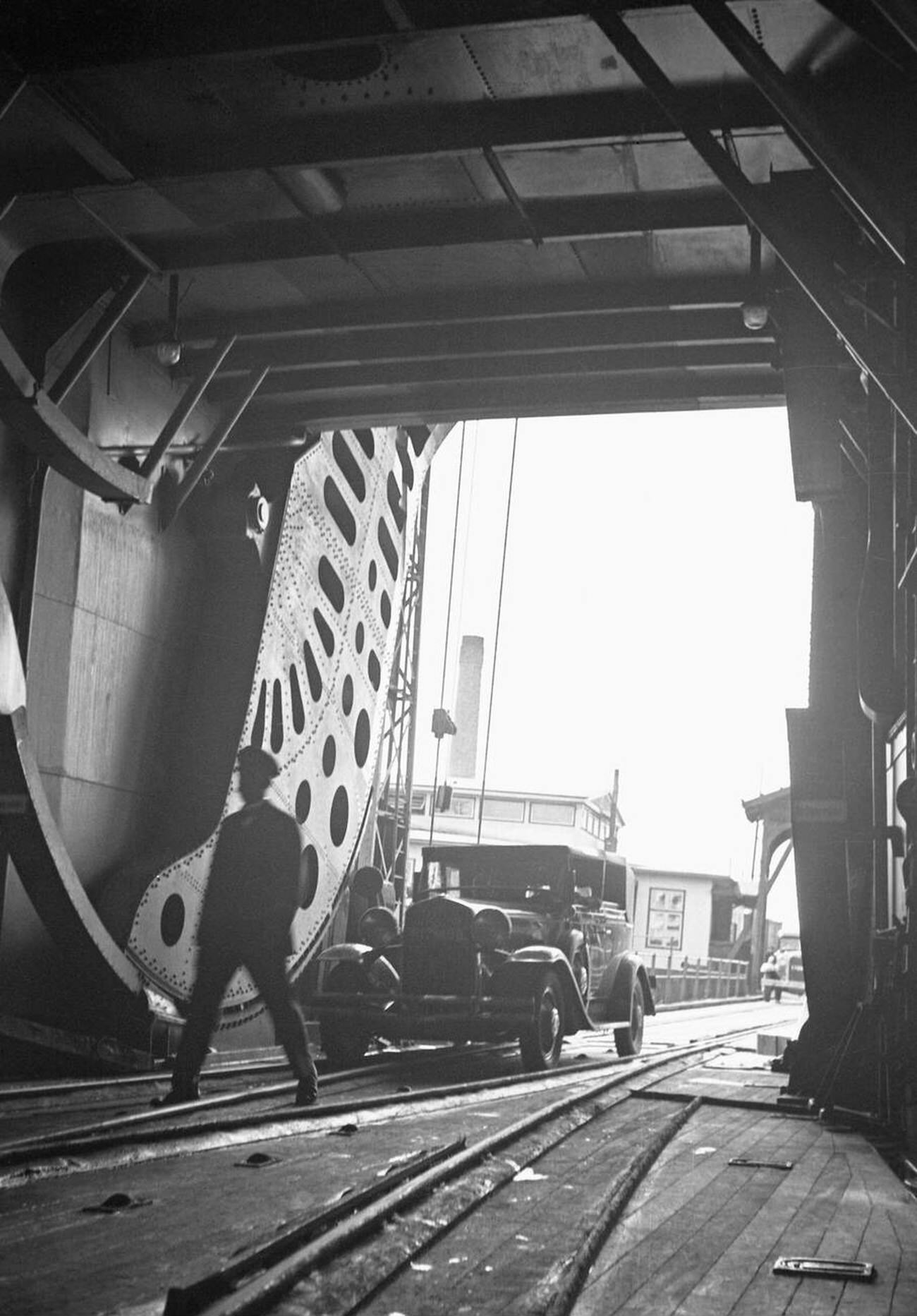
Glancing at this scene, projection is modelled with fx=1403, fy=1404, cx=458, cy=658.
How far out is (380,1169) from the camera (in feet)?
19.5

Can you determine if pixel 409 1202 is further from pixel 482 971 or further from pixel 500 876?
pixel 500 876

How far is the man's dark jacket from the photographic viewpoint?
792cm

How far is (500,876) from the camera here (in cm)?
1463

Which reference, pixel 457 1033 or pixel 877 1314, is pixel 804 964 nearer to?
pixel 457 1033

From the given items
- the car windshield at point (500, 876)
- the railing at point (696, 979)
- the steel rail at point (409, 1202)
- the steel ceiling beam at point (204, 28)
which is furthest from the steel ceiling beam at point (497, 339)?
the railing at point (696, 979)

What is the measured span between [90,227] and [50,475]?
5.62 feet

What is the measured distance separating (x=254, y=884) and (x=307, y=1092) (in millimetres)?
1229

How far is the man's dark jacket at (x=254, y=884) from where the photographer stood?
792cm

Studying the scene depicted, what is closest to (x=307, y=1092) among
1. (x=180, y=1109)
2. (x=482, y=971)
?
(x=180, y=1109)

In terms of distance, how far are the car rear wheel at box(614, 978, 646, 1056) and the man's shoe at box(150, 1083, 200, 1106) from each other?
7807 mm

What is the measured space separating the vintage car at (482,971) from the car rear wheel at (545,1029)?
0.5 inches

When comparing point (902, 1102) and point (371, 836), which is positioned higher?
point (371, 836)

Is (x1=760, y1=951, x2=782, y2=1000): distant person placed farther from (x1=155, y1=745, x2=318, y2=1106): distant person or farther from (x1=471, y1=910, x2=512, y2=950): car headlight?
(x1=155, y1=745, x2=318, y2=1106): distant person

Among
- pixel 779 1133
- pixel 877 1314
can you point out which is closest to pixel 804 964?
pixel 779 1133
